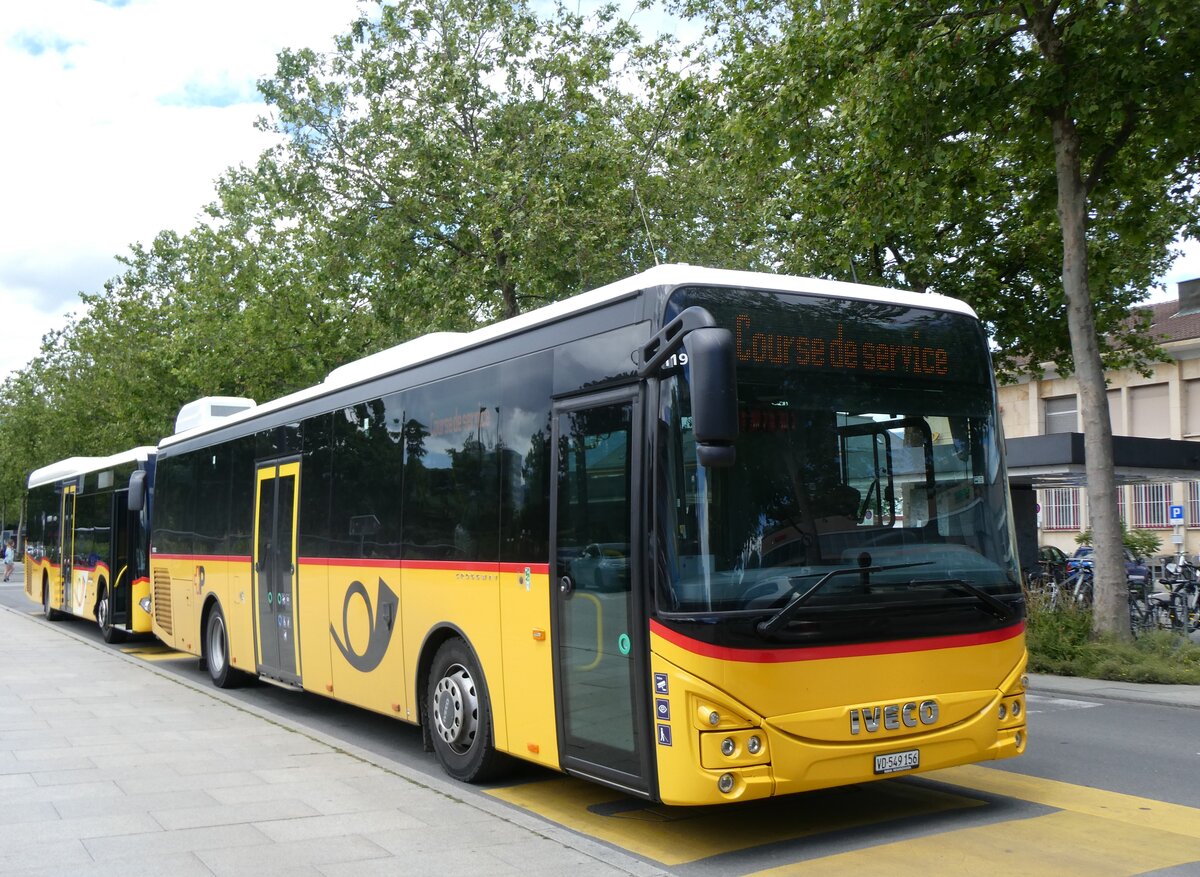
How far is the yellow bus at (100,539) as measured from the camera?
1877cm

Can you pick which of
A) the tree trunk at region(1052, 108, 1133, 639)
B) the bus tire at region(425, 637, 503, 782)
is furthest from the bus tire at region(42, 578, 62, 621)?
the tree trunk at region(1052, 108, 1133, 639)

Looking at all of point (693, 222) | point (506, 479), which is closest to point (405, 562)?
point (506, 479)

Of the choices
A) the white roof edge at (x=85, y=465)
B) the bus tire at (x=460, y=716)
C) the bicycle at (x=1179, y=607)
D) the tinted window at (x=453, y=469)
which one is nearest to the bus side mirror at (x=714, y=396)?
the tinted window at (x=453, y=469)

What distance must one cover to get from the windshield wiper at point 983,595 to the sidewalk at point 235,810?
7.13 ft

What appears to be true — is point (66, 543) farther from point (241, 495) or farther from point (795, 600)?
point (795, 600)

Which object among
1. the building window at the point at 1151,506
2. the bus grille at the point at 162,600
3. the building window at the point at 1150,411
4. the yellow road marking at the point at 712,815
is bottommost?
the yellow road marking at the point at 712,815

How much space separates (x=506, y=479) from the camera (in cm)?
773

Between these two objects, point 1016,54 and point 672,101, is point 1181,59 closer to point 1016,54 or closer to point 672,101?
point 1016,54

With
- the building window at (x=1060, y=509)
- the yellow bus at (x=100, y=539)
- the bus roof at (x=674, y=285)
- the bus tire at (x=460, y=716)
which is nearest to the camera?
the bus roof at (x=674, y=285)

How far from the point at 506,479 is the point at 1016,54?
11242 mm

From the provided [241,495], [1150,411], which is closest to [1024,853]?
[241,495]

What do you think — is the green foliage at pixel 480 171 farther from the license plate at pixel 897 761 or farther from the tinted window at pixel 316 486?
the license plate at pixel 897 761

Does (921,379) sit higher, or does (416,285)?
(416,285)

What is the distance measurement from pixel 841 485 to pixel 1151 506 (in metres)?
42.8
